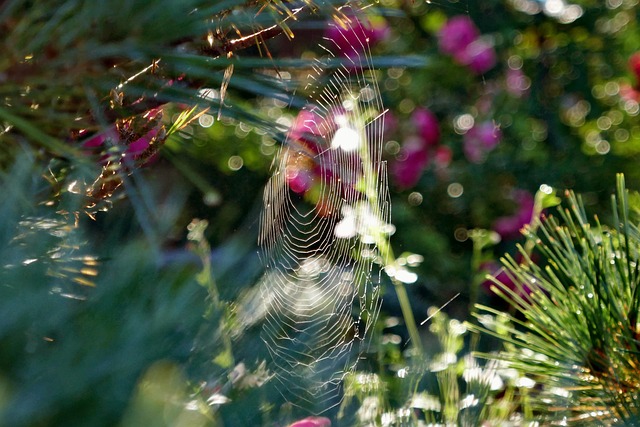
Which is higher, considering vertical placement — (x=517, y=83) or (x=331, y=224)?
(x=517, y=83)

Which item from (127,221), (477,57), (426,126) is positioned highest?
(477,57)

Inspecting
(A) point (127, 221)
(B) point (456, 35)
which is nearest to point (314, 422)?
(A) point (127, 221)

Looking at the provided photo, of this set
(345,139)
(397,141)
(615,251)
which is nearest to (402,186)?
(397,141)

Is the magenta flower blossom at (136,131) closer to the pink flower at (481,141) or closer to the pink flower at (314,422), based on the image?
the pink flower at (314,422)

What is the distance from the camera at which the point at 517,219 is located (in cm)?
188

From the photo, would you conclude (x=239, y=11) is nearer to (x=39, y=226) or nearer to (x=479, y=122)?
(x=39, y=226)

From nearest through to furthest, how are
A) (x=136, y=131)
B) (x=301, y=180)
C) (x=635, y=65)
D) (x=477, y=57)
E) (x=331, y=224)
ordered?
(x=136, y=131) < (x=301, y=180) < (x=331, y=224) < (x=635, y=65) < (x=477, y=57)

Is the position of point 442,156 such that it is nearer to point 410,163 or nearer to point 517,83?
point 410,163

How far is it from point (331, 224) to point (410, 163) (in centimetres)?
48

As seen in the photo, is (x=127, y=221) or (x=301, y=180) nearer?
(x=127, y=221)

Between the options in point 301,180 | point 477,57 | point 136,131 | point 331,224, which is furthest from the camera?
point 477,57

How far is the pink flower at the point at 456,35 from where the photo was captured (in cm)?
196

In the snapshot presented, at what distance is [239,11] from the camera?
0.53m

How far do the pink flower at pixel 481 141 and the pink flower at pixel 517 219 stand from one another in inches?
4.9
